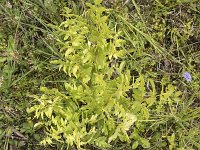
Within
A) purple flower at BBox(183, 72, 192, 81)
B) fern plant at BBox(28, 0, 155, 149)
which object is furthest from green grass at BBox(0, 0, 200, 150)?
fern plant at BBox(28, 0, 155, 149)

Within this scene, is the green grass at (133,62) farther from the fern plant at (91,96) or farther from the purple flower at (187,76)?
the fern plant at (91,96)

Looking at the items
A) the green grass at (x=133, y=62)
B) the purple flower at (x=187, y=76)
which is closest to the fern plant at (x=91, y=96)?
the green grass at (x=133, y=62)

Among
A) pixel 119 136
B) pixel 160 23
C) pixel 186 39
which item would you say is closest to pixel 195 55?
pixel 186 39

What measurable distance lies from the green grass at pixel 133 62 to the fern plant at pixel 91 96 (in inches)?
6.1

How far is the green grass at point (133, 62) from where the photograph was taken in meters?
2.62

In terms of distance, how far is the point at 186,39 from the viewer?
2.86 meters

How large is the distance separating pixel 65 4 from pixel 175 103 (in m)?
0.99

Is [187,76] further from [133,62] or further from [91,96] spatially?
[91,96]

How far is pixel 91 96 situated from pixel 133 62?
495mm

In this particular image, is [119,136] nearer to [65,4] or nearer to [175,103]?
[175,103]

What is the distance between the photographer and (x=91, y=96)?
93.2 inches

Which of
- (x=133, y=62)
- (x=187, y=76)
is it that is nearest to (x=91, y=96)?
(x=133, y=62)

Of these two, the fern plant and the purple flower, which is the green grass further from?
the fern plant

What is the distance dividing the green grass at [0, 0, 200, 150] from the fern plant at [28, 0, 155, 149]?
6.1 inches
